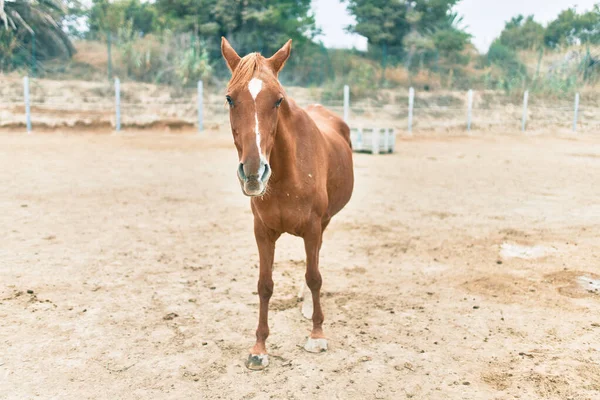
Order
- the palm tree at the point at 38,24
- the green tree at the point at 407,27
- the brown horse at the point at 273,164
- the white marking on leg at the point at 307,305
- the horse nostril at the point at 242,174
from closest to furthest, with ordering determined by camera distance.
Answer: the horse nostril at the point at 242,174 → the brown horse at the point at 273,164 → the white marking on leg at the point at 307,305 → the palm tree at the point at 38,24 → the green tree at the point at 407,27

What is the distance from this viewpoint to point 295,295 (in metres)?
4.50

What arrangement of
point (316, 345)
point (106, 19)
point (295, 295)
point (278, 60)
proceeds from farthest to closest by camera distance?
point (106, 19) → point (295, 295) → point (316, 345) → point (278, 60)

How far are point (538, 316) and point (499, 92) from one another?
959 inches

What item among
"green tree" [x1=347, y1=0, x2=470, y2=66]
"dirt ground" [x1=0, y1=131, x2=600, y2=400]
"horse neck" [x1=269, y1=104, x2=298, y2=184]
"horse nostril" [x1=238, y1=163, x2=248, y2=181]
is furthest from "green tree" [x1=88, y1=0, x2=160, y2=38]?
"horse nostril" [x1=238, y1=163, x2=248, y2=181]

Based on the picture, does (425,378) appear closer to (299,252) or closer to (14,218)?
(299,252)

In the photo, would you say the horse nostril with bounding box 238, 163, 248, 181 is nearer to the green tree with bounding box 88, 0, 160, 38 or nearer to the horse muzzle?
the horse muzzle

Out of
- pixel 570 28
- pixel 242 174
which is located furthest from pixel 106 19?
pixel 570 28

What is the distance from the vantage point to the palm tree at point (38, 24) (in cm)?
2048

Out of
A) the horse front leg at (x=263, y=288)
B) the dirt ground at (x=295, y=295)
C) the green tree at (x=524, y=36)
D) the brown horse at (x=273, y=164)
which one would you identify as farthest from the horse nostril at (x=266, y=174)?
the green tree at (x=524, y=36)

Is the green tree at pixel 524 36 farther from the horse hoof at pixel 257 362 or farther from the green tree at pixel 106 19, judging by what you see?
the horse hoof at pixel 257 362

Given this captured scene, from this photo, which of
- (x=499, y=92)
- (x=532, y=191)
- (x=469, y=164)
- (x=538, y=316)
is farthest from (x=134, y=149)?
(x=499, y=92)

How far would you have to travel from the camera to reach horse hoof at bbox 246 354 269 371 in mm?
3201

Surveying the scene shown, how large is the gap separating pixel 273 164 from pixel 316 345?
4.38ft

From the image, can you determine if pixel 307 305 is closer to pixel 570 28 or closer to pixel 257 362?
pixel 257 362
